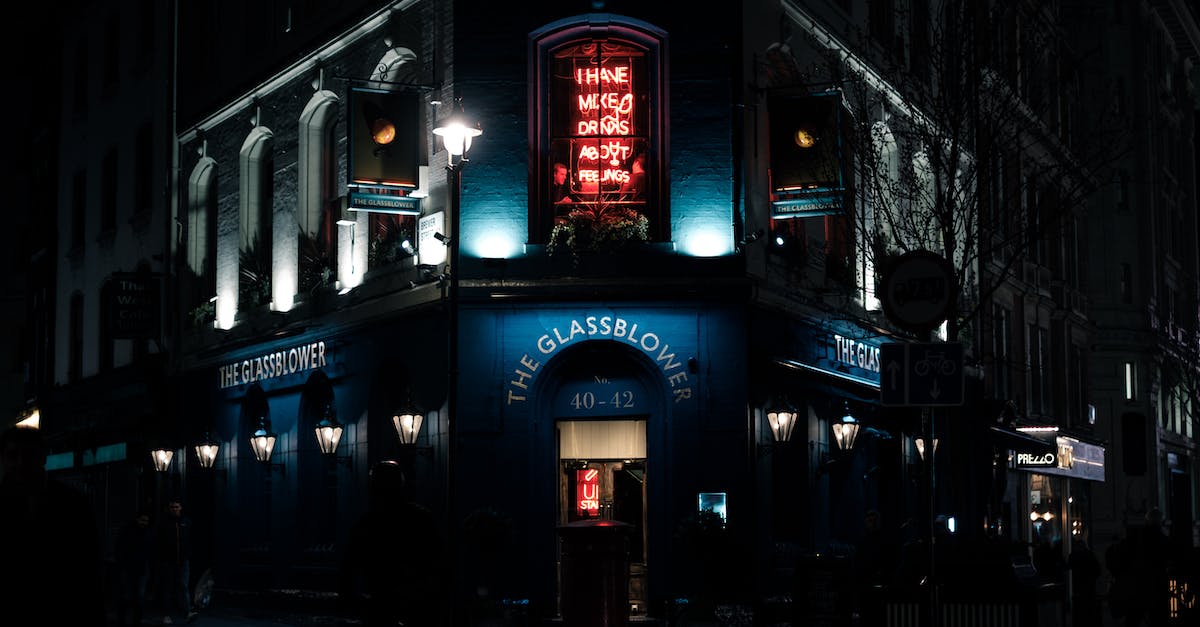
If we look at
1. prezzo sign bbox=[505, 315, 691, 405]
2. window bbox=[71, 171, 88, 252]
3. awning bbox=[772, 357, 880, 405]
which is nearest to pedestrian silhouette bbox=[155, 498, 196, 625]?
prezzo sign bbox=[505, 315, 691, 405]

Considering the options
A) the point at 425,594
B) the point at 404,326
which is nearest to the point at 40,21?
the point at 404,326

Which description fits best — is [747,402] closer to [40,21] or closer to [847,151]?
[847,151]

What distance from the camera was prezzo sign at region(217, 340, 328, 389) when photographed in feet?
88.8

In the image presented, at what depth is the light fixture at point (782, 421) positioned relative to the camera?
23.1 m

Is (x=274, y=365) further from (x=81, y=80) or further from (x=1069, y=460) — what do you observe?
(x=1069, y=460)

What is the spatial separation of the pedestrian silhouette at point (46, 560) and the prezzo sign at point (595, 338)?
51.5 ft

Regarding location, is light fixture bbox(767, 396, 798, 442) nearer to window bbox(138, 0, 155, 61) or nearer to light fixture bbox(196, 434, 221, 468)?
light fixture bbox(196, 434, 221, 468)

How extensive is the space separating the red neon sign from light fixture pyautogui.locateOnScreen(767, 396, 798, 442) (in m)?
2.67

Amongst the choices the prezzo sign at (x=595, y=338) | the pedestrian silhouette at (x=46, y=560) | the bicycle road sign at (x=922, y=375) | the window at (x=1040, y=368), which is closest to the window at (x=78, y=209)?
the prezzo sign at (x=595, y=338)

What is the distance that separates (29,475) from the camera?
23.8 feet

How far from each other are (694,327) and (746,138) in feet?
9.68

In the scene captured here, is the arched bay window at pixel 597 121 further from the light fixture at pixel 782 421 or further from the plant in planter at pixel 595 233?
the light fixture at pixel 782 421

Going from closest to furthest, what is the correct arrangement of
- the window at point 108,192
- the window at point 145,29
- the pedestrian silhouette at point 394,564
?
the pedestrian silhouette at point 394,564 → the window at point 145,29 → the window at point 108,192

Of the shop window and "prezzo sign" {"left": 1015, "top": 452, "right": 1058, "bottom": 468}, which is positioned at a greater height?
the shop window
